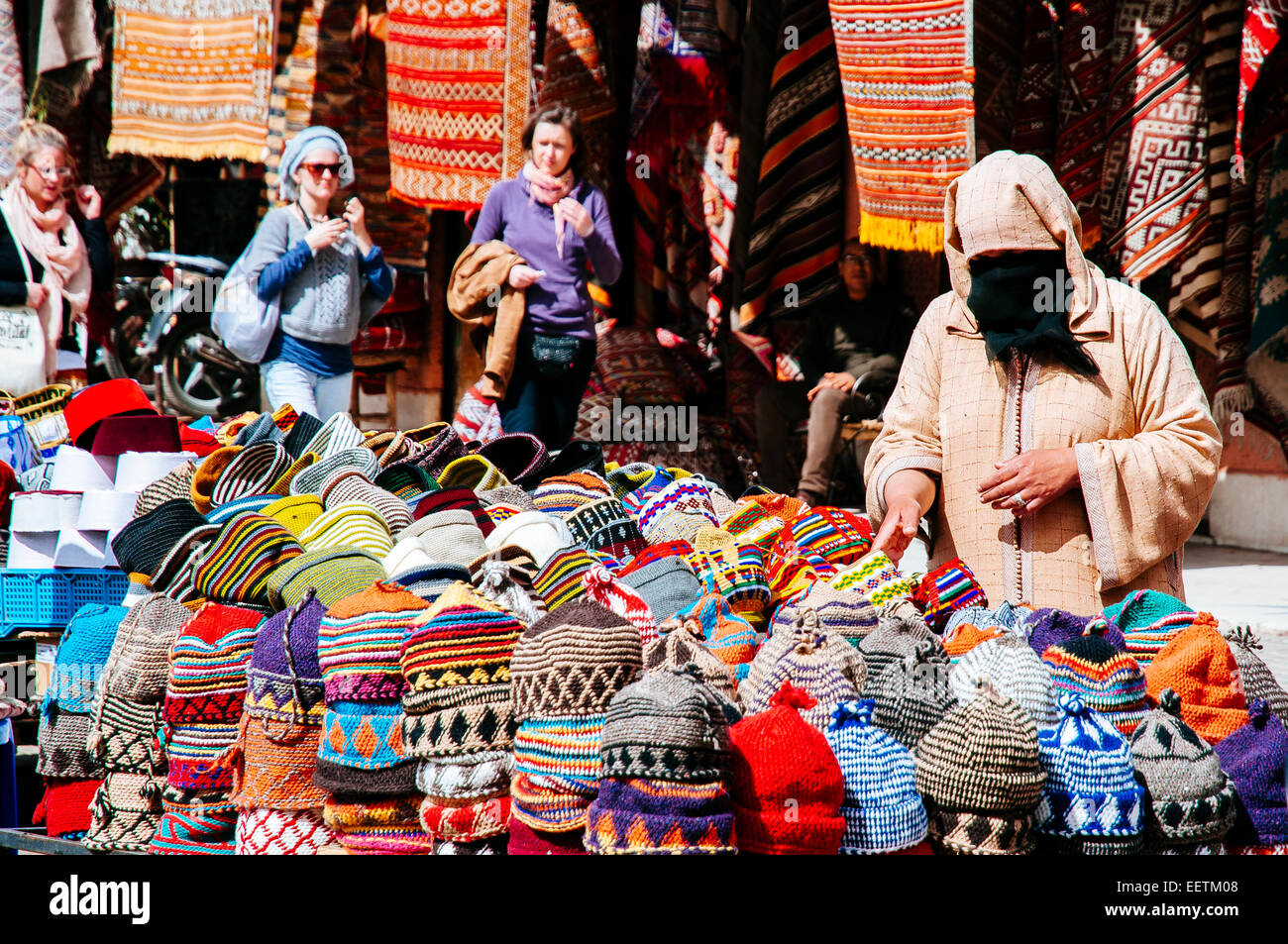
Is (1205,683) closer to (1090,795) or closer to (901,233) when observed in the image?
(1090,795)

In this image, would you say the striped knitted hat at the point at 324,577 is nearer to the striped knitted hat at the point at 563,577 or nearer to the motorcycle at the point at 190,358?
the striped knitted hat at the point at 563,577

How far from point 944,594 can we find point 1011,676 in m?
0.53

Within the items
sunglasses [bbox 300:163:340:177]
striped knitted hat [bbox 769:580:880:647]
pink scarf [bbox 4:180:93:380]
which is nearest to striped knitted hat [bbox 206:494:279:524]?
striped knitted hat [bbox 769:580:880:647]

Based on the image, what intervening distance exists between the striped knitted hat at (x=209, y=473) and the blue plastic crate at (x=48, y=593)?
0.29 meters

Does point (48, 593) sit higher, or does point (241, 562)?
point (241, 562)

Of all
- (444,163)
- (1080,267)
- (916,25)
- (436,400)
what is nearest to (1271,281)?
(916,25)

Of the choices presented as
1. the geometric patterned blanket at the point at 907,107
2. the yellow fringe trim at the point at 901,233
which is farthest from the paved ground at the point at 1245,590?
the geometric patterned blanket at the point at 907,107

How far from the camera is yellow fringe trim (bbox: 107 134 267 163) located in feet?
23.9

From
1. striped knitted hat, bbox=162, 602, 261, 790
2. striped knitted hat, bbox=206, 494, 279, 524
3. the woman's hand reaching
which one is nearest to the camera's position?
striped knitted hat, bbox=162, 602, 261, 790

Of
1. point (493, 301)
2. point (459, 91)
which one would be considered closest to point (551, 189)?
point (493, 301)

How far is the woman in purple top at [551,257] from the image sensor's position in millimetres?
5711

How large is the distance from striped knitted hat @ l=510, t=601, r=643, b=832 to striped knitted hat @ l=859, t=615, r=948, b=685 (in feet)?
1.23

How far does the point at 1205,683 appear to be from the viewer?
2.06 m

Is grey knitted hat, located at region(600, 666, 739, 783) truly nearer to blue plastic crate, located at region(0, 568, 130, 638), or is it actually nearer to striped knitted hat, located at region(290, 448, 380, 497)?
striped knitted hat, located at region(290, 448, 380, 497)
